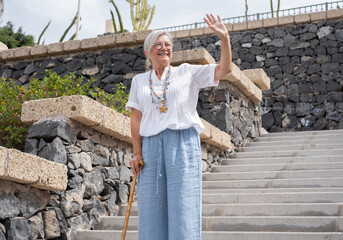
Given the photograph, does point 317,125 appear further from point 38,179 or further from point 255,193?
point 38,179

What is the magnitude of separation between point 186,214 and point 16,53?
681 centimetres

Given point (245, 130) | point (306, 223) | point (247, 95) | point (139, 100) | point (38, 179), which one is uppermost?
point (247, 95)

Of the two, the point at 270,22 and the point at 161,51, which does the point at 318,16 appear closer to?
the point at 270,22

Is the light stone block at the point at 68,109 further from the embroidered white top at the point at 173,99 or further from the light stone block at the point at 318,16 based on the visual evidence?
the light stone block at the point at 318,16

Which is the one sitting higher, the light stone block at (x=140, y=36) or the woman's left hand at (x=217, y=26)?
the light stone block at (x=140, y=36)

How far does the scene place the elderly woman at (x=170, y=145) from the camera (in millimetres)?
2467

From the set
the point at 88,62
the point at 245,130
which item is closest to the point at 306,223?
the point at 245,130

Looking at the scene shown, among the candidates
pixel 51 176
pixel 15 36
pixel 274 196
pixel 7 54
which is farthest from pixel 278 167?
pixel 15 36

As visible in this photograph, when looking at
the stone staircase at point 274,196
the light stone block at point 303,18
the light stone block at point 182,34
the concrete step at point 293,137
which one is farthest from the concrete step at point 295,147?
the light stone block at point 182,34

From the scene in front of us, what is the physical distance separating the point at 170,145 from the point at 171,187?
0.21 meters

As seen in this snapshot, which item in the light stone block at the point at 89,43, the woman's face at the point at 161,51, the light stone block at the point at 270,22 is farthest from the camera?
the light stone block at the point at 270,22

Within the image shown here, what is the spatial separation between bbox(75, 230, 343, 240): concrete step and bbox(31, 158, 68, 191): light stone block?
0.51 meters

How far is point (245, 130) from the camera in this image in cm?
750

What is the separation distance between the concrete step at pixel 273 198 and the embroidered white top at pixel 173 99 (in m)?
2.37
